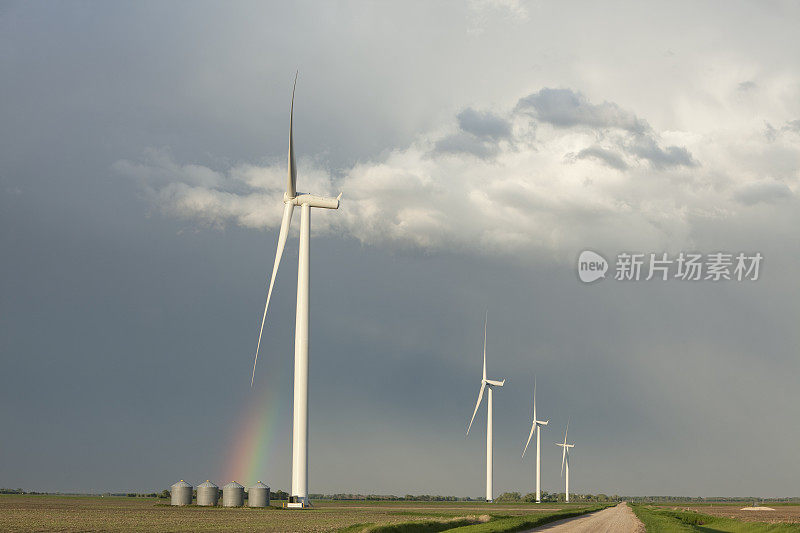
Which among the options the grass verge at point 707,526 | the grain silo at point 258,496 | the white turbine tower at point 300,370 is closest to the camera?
the grass verge at point 707,526

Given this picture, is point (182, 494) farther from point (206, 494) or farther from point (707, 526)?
point (707, 526)

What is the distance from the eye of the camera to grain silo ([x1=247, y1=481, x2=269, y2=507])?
376 ft

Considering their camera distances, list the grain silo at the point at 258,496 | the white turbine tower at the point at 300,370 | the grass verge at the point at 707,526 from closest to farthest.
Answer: the grass verge at the point at 707,526 → the white turbine tower at the point at 300,370 → the grain silo at the point at 258,496

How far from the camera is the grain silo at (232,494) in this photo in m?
113

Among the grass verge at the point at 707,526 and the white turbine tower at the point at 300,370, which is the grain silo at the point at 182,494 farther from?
the grass verge at the point at 707,526

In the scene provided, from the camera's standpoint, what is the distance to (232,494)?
4444 inches

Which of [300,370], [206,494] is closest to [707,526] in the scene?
[300,370]

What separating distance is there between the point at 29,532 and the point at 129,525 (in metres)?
11.7

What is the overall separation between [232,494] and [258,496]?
13.1ft

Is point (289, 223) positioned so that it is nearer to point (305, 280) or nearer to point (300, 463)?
point (305, 280)

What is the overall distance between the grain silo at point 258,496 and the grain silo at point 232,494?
6.00 ft

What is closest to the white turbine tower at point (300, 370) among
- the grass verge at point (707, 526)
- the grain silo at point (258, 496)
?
the grain silo at point (258, 496)

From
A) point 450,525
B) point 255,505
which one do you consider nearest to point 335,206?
point 255,505

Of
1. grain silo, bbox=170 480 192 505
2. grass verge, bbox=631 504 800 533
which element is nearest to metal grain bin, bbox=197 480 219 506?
grain silo, bbox=170 480 192 505
